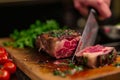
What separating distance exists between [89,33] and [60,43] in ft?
0.85

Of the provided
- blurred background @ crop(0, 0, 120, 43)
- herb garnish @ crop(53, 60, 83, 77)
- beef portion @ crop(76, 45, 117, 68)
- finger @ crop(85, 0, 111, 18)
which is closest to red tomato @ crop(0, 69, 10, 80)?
herb garnish @ crop(53, 60, 83, 77)

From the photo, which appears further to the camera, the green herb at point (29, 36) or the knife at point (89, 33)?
the green herb at point (29, 36)

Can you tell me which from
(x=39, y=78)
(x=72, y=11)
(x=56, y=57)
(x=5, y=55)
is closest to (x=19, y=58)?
(x=5, y=55)

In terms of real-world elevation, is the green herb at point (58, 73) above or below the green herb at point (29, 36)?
below

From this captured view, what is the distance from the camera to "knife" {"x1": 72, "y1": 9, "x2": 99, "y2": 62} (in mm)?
2041

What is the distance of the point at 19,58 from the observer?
6.67 feet

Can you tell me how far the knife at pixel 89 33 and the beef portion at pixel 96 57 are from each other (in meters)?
0.12

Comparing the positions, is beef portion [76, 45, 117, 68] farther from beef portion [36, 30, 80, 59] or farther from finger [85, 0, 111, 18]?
finger [85, 0, 111, 18]

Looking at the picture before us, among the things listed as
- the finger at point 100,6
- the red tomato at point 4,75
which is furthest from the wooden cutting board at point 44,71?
the finger at point 100,6

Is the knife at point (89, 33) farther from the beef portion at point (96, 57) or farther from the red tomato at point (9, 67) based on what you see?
the red tomato at point (9, 67)

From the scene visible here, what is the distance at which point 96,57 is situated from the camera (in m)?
1.81

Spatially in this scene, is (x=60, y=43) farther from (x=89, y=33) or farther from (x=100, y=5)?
(x=100, y=5)

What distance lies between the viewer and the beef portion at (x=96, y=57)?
5.95ft

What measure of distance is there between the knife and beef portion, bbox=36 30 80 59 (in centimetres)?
3
